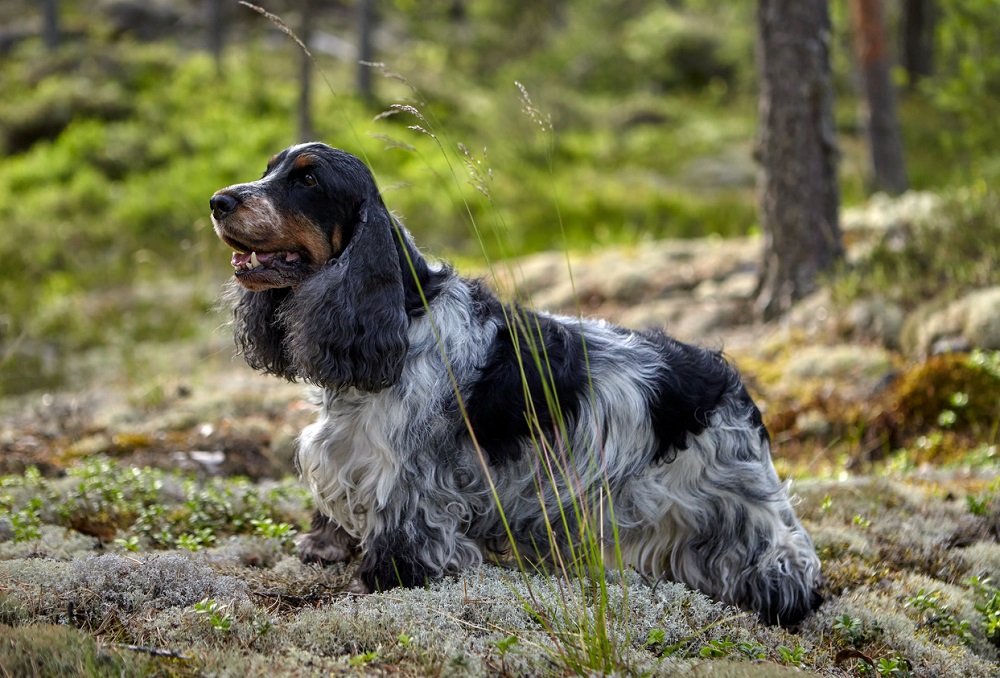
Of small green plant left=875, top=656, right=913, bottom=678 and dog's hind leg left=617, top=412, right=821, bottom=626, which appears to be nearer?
small green plant left=875, top=656, right=913, bottom=678

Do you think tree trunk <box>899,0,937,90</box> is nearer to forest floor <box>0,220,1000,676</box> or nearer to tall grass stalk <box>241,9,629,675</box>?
forest floor <box>0,220,1000,676</box>

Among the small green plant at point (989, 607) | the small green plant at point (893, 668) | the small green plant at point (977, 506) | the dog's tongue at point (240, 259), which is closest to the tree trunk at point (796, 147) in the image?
the small green plant at point (977, 506)

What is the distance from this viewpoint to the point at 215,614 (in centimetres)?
334

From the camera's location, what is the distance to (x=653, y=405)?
409 centimetres

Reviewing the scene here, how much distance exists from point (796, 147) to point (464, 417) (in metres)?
6.16

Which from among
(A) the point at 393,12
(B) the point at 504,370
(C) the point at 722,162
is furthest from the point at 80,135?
(A) the point at 393,12

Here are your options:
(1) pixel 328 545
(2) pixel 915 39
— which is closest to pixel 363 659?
(1) pixel 328 545

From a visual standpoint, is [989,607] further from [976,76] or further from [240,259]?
[976,76]

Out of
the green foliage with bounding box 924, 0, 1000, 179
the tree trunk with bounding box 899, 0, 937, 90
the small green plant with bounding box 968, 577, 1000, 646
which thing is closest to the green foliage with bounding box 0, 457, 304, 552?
the small green plant with bounding box 968, 577, 1000, 646

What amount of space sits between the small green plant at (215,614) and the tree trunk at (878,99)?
12.1 metres

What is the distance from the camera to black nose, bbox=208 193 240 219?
3584mm

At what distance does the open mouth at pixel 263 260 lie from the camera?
3717 mm

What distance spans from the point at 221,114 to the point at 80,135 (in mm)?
2777

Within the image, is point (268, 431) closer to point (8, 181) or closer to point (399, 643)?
point (399, 643)
